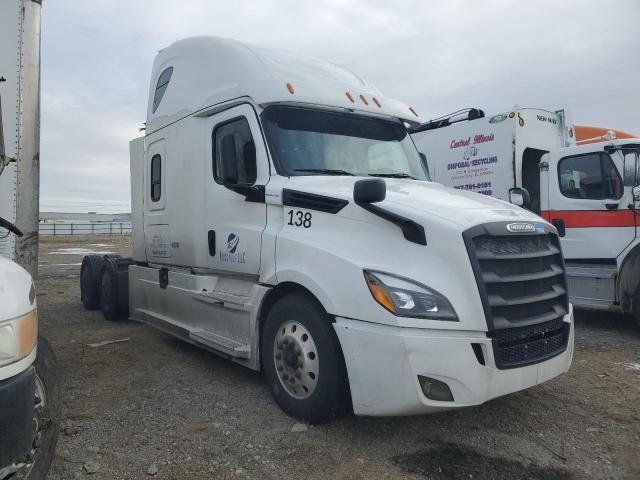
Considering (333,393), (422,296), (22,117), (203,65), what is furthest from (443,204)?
(22,117)

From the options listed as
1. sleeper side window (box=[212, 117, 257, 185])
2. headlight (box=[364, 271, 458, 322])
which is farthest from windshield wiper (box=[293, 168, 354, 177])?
headlight (box=[364, 271, 458, 322])

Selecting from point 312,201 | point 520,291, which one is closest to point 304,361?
point 312,201

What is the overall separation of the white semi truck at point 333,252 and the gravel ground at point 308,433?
0.31m

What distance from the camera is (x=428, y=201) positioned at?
12.3 feet

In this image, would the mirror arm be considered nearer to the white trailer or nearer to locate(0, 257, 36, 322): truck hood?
the white trailer

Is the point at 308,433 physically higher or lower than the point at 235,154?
lower

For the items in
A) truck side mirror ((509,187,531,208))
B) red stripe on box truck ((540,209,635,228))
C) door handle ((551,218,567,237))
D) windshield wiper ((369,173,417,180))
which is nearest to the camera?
windshield wiper ((369,173,417,180))

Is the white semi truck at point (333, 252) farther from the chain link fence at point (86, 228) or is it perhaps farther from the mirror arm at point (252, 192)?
the chain link fence at point (86, 228)

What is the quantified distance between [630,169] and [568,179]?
1.00 metres

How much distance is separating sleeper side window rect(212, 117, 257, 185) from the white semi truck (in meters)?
0.02

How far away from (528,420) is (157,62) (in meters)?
5.96

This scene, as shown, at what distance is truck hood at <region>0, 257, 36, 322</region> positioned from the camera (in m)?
2.15

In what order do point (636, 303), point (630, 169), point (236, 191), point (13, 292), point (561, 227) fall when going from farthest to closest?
point (561, 227), point (630, 169), point (636, 303), point (236, 191), point (13, 292)

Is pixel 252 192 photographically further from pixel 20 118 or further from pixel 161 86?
pixel 161 86
